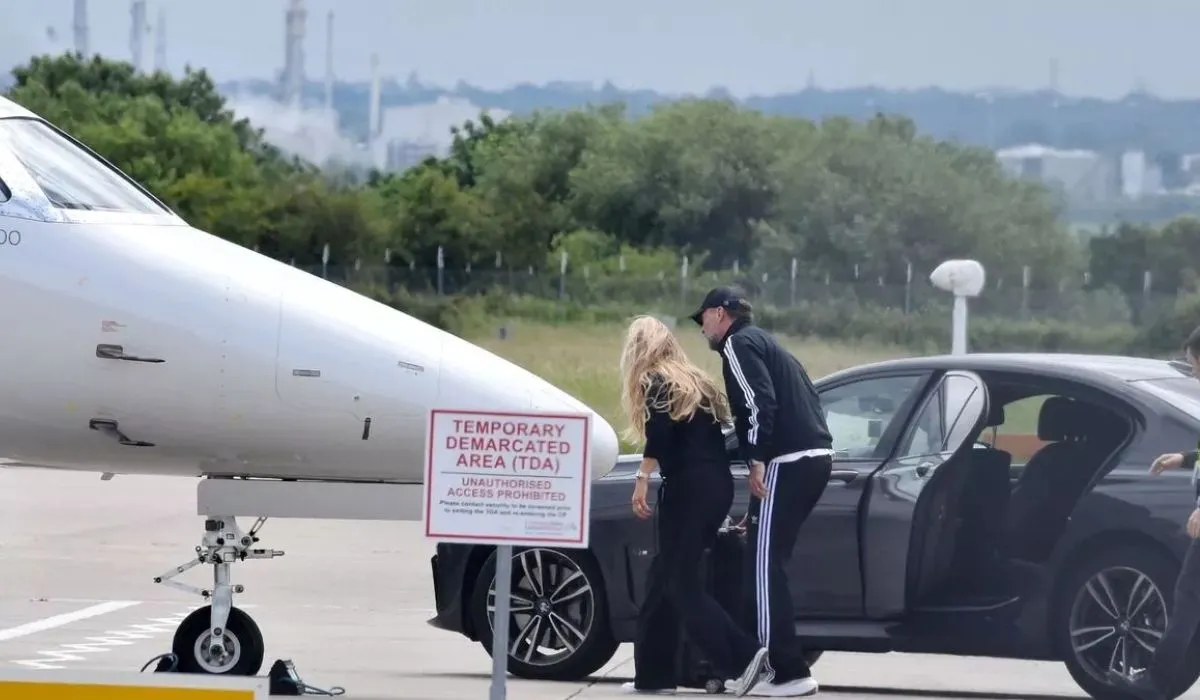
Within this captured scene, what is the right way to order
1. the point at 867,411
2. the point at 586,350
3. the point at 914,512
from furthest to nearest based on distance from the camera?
the point at 586,350 < the point at 867,411 < the point at 914,512

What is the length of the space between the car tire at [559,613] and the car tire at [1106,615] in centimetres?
192

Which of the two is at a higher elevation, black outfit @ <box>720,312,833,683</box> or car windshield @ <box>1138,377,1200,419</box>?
car windshield @ <box>1138,377,1200,419</box>

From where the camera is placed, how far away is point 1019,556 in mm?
8797

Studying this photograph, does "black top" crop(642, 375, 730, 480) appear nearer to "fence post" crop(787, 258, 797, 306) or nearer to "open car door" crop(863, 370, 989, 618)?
"open car door" crop(863, 370, 989, 618)

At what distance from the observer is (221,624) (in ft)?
26.6

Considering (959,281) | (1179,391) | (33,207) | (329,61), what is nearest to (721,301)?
A: (1179,391)

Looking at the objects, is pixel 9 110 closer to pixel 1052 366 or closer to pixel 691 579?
pixel 691 579

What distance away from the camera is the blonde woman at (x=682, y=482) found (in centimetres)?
842

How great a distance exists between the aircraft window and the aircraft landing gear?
123cm

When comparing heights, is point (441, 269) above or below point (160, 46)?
below

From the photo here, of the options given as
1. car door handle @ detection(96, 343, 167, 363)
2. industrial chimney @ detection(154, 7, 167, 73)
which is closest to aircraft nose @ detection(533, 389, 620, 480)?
car door handle @ detection(96, 343, 167, 363)

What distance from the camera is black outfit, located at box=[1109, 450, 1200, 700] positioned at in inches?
319

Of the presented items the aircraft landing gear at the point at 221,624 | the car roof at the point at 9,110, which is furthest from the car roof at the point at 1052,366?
the car roof at the point at 9,110

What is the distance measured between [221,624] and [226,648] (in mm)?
104
